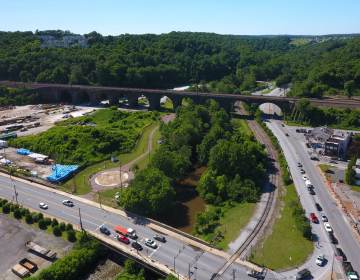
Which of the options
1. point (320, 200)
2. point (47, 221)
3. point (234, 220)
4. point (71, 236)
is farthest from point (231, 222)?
point (47, 221)

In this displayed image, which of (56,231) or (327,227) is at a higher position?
(327,227)

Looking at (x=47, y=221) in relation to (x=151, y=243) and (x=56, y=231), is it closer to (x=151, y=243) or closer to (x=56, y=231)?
(x=56, y=231)

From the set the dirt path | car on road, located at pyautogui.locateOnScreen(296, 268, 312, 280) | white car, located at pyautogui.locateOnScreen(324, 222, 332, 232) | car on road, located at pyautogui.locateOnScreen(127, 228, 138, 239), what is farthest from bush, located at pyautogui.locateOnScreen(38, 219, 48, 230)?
white car, located at pyautogui.locateOnScreen(324, 222, 332, 232)

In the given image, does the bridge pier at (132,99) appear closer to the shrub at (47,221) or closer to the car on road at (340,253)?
the shrub at (47,221)

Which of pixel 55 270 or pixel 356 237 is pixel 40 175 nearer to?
pixel 55 270

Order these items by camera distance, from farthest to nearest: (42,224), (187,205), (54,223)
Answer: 1. (187,205)
2. (42,224)
3. (54,223)

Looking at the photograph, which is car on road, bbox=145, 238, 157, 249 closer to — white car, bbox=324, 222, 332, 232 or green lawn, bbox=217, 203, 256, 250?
green lawn, bbox=217, 203, 256, 250
